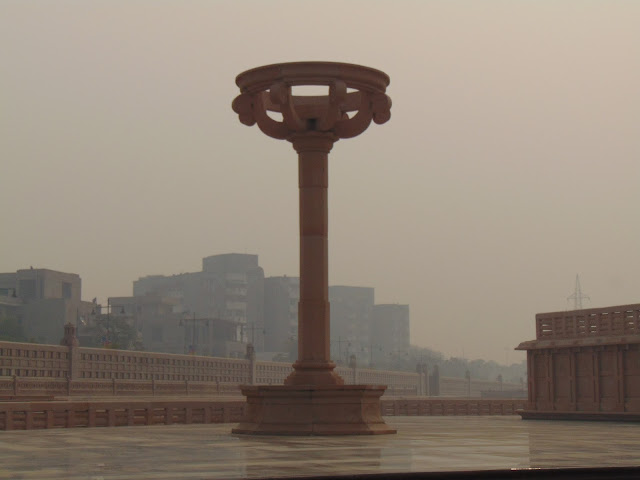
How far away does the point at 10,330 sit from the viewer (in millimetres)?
125125

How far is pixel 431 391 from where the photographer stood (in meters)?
164

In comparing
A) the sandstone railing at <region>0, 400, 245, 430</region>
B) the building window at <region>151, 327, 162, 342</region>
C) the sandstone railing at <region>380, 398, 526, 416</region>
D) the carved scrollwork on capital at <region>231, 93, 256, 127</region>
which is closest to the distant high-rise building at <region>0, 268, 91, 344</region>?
the building window at <region>151, 327, 162, 342</region>

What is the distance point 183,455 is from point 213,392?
67.5 meters

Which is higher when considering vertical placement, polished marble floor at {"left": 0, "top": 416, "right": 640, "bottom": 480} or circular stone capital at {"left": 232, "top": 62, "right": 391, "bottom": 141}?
circular stone capital at {"left": 232, "top": 62, "right": 391, "bottom": 141}

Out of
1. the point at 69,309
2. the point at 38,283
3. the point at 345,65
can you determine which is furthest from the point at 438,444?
the point at 38,283

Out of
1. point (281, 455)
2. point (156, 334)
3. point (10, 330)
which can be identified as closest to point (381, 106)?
point (281, 455)

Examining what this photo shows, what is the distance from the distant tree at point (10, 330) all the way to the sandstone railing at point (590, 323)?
95318 mm

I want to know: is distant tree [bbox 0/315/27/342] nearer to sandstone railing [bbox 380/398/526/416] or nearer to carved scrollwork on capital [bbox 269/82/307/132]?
sandstone railing [bbox 380/398/526/416]

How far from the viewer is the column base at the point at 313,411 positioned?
917 inches

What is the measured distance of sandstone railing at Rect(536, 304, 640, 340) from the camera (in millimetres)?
36094

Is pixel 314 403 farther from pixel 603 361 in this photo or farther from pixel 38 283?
pixel 38 283

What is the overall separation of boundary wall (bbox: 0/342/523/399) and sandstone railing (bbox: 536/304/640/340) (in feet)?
79.9

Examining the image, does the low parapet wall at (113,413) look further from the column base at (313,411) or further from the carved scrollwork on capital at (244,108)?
the carved scrollwork on capital at (244,108)

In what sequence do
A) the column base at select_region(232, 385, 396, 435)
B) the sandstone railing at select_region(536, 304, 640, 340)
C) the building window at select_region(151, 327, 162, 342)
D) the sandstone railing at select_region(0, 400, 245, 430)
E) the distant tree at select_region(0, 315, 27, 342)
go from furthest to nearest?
the building window at select_region(151, 327, 162, 342) < the distant tree at select_region(0, 315, 27, 342) < the sandstone railing at select_region(536, 304, 640, 340) < the sandstone railing at select_region(0, 400, 245, 430) < the column base at select_region(232, 385, 396, 435)
